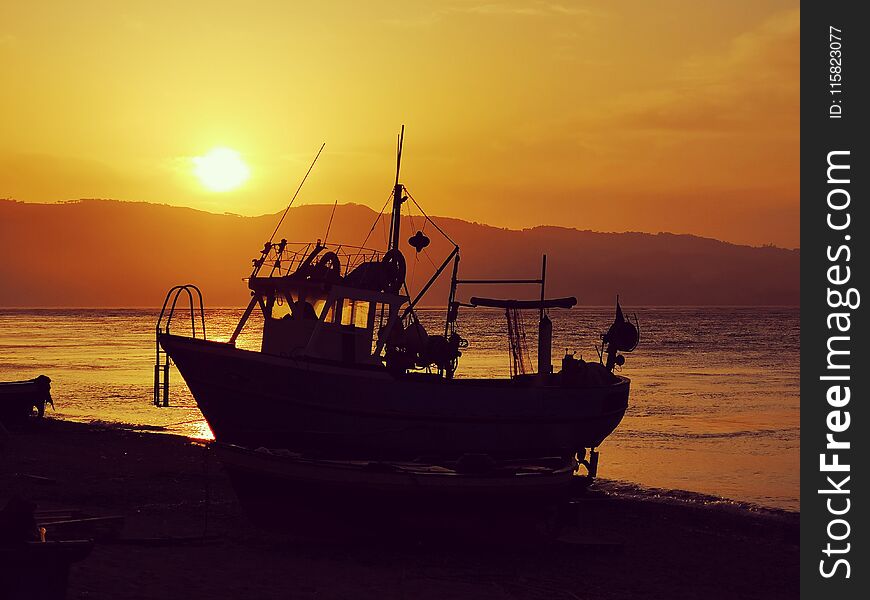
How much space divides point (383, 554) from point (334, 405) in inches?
276

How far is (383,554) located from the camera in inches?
634

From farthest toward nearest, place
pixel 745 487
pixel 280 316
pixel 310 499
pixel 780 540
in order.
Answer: pixel 745 487, pixel 280 316, pixel 780 540, pixel 310 499

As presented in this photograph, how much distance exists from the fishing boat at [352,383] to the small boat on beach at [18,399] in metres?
10.3

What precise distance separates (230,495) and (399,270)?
740cm

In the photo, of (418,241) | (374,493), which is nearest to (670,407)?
(418,241)

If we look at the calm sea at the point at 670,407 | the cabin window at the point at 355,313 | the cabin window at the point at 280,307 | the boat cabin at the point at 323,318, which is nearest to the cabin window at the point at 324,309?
the boat cabin at the point at 323,318

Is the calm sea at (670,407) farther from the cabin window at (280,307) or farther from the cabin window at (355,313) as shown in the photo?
the cabin window at (280,307)

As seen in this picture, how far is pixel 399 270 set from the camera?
999 inches

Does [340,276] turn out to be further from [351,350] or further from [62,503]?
[62,503]

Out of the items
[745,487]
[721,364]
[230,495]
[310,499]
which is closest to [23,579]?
[310,499]

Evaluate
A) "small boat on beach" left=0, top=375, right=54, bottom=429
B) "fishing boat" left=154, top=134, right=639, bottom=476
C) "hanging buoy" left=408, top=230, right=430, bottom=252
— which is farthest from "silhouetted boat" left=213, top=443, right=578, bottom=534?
"small boat on beach" left=0, top=375, right=54, bottom=429

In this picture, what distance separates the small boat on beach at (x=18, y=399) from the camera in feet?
104

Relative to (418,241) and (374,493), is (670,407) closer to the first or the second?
(418,241)

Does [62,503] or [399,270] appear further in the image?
[399,270]
